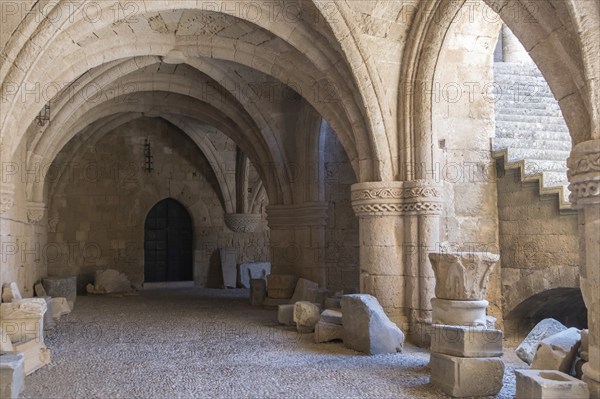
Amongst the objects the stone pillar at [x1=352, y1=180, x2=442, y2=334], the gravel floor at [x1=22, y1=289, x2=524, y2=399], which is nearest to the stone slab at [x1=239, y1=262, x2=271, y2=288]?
the gravel floor at [x1=22, y1=289, x2=524, y2=399]

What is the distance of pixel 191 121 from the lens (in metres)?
11.8

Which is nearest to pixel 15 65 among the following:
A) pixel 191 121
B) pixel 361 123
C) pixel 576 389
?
pixel 361 123

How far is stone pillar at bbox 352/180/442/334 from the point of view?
5.63 metres

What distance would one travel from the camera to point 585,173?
10.5 ft

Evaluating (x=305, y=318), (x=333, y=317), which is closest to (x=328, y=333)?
(x=333, y=317)

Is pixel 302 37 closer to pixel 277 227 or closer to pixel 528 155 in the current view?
pixel 528 155

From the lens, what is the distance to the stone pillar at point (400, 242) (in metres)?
5.63

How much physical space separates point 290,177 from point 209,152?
3.89 m

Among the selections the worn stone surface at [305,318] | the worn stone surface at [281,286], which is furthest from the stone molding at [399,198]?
the worn stone surface at [281,286]

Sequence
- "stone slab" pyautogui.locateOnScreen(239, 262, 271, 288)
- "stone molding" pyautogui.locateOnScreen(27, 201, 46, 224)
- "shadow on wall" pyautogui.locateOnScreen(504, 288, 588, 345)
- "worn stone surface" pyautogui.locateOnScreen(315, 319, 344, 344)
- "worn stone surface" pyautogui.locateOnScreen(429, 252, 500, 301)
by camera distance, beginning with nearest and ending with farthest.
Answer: "worn stone surface" pyautogui.locateOnScreen(429, 252, 500, 301) → "worn stone surface" pyautogui.locateOnScreen(315, 319, 344, 344) → "shadow on wall" pyautogui.locateOnScreen(504, 288, 588, 345) → "stone molding" pyautogui.locateOnScreen(27, 201, 46, 224) → "stone slab" pyautogui.locateOnScreen(239, 262, 271, 288)

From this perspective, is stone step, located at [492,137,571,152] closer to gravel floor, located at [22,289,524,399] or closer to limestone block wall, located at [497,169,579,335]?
limestone block wall, located at [497,169,579,335]

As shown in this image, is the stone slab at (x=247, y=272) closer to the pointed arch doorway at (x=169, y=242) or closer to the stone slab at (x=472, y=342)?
the pointed arch doorway at (x=169, y=242)

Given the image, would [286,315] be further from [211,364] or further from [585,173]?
[585,173]

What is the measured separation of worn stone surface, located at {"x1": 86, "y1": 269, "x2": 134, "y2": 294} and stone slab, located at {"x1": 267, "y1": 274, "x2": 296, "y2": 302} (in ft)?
12.3
